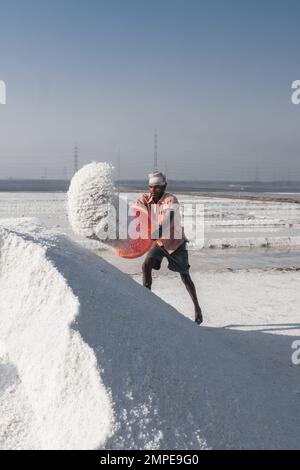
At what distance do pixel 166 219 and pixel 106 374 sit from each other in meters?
2.59

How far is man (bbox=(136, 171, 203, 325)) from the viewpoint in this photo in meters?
4.66

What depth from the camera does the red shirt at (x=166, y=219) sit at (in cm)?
464

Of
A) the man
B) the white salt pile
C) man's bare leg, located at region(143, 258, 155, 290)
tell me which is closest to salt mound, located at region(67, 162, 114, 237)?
the white salt pile

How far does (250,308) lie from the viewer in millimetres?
5805

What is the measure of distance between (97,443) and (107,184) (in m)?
1.72

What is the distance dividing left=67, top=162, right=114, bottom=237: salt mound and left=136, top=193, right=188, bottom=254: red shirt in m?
1.41

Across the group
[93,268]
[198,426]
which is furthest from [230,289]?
[198,426]

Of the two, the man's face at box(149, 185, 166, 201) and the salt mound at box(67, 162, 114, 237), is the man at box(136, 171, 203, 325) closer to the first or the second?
the man's face at box(149, 185, 166, 201)

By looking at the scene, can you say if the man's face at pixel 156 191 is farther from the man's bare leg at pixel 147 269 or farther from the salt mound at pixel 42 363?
the salt mound at pixel 42 363

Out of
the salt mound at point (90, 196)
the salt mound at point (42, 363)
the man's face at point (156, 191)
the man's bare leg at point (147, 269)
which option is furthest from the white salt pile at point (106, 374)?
the man's face at point (156, 191)

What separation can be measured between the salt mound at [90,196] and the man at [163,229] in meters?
1.39

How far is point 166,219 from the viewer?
4.64 meters

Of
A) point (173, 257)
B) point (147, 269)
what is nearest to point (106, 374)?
point (147, 269)
